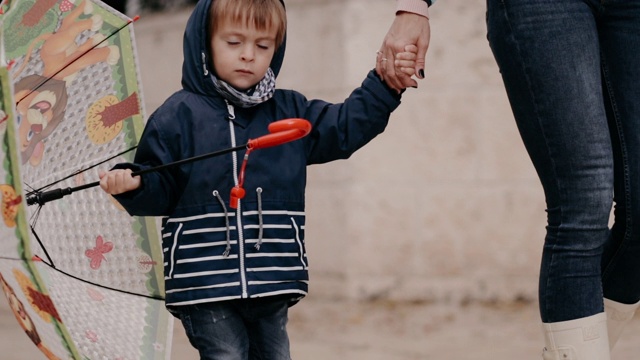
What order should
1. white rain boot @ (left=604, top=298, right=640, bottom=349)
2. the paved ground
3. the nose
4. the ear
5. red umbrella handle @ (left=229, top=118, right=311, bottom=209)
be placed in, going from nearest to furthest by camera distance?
red umbrella handle @ (left=229, top=118, right=311, bottom=209) < the nose < white rain boot @ (left=604, top=298, right=640, bottom=349) < the ear < the paved ground

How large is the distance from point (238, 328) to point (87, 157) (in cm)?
73

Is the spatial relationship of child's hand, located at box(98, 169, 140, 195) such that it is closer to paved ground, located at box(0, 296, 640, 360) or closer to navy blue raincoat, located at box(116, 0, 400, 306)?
navy blue raincoat, located at box(116, 0, 400, 306)

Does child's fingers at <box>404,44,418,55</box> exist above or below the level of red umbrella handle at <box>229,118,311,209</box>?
above

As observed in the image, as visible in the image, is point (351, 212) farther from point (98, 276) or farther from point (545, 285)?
point (545, 285)

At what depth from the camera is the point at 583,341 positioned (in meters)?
2.78

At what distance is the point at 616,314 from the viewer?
3.06 m

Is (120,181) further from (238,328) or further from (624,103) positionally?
(624,103)

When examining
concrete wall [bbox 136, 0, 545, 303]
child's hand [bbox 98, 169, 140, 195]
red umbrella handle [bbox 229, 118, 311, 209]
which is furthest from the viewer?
concrete wall [bbox 136, 0, 545, 303]

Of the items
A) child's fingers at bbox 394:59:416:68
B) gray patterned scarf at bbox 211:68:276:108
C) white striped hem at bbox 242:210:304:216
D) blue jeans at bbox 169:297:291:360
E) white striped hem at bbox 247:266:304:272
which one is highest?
child's fingers at bbox 394:59:416:68

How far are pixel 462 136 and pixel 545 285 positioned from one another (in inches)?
112

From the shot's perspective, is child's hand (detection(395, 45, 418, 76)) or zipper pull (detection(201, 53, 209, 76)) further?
zipper pull (detection(201, 53, 209, 76))

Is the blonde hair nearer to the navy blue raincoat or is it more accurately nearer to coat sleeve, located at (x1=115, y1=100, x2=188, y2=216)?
the navy blue raincoat

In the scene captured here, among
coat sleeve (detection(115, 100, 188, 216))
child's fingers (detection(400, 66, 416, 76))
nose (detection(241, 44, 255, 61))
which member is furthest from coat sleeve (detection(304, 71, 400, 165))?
coat sleeve (detection(115, 100, 188, 216))

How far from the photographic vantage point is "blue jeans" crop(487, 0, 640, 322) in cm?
271
